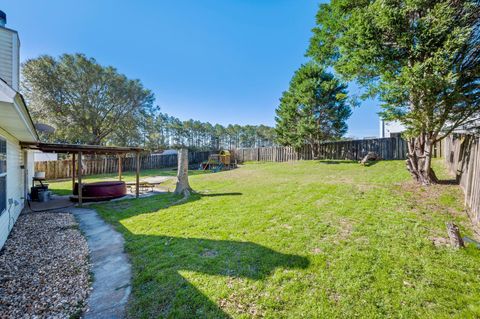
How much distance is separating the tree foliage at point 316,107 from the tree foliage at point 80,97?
18413 millimetres

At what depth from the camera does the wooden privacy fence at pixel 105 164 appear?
52.8 ft

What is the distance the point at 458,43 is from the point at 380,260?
4.94 meters

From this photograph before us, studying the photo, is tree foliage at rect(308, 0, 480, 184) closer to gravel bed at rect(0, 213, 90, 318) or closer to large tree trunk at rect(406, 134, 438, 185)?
large tree trunk at rect(406, 134, 438, 185)

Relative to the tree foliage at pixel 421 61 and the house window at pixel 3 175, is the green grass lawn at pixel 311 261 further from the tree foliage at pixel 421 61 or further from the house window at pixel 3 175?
the house window at pixel 3 175

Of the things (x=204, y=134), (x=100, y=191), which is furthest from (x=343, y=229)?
(x=204, y=134)

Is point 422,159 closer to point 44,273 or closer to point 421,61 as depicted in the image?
point 421,61

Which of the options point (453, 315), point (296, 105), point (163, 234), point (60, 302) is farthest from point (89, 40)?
point (453, 315)

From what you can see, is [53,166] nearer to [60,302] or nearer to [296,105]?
[60,302]

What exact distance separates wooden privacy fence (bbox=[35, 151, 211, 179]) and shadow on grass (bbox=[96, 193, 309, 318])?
54.9ft

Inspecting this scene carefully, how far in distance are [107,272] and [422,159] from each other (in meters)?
8.49

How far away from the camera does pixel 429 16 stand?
4.80m

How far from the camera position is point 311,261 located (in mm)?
3096

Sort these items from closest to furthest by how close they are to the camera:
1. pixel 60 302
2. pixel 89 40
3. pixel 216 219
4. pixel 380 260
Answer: pixel 60 302, pixel 380 260, pixel 216 219, pixel 89 40

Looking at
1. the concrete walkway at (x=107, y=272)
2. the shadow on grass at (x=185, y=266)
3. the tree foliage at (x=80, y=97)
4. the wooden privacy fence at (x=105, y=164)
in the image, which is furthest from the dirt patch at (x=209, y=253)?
the tree foliage at (x=80, y=97)
